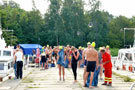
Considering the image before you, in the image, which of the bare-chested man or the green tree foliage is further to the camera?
the green tree foliage

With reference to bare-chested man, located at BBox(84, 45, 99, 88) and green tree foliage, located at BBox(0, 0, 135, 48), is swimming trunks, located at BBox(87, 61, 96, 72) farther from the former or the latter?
green tree foliage, located at BBox(0, 0, 135, 48)

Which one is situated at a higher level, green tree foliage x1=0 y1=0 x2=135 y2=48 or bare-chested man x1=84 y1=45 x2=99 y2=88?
green tree foliage x1=0 y1=0 x2=135 y2=48

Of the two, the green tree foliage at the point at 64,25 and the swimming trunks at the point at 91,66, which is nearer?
the swimming trunks at the point at 91,66

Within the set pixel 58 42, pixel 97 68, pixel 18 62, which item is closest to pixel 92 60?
pixel 97 68

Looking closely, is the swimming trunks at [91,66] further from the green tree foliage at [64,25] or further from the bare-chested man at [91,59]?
the green tree foliage at [64,25]

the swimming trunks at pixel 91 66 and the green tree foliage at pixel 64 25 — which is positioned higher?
the green tree foliage at pixel 64 25

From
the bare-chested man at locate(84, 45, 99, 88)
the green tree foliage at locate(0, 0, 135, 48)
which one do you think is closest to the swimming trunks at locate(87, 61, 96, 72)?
the bare-chested man at locate(84, 45, 99, 88)

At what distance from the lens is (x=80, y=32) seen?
69812 mm

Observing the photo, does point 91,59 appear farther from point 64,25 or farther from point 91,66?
point 64,25

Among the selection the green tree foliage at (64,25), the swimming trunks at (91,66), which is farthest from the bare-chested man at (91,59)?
the green tree foliage at (64,25)

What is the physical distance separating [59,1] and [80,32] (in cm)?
898

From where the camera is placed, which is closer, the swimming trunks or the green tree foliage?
the swimming trunks

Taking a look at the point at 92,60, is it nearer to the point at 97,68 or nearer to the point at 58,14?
the point at 97,68

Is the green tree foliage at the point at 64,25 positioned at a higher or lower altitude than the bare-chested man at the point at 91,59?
higher
